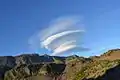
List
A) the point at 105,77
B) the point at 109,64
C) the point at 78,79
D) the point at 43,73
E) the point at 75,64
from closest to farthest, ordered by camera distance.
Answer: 1. the point at 105,77
2. the point at 109,64
3. the point at 78,79
4. the point at 75,64
5. the point at 43,73

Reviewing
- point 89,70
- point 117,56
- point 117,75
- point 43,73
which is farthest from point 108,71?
point 43,73

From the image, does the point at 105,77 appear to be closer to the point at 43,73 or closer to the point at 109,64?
the point at 109,64

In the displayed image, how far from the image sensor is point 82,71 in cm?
9256

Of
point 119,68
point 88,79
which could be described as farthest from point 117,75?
point 88,79

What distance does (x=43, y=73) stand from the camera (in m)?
198

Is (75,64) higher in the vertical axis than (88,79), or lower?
higher

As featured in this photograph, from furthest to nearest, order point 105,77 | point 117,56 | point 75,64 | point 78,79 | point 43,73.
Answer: point 43,73
point 75,64
point 117,56
point 78,79
point 105,77

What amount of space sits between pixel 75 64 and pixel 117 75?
91.0ft

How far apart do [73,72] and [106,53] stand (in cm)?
1460

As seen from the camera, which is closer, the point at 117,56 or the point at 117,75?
the point at 117,75

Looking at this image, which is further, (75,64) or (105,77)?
(75,64)

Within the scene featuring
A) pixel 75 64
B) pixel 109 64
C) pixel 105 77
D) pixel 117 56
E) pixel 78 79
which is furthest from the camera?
pixel 75 64

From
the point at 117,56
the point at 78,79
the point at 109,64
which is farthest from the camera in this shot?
the point at 117,56

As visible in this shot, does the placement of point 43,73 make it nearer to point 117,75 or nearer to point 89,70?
point 89,70
